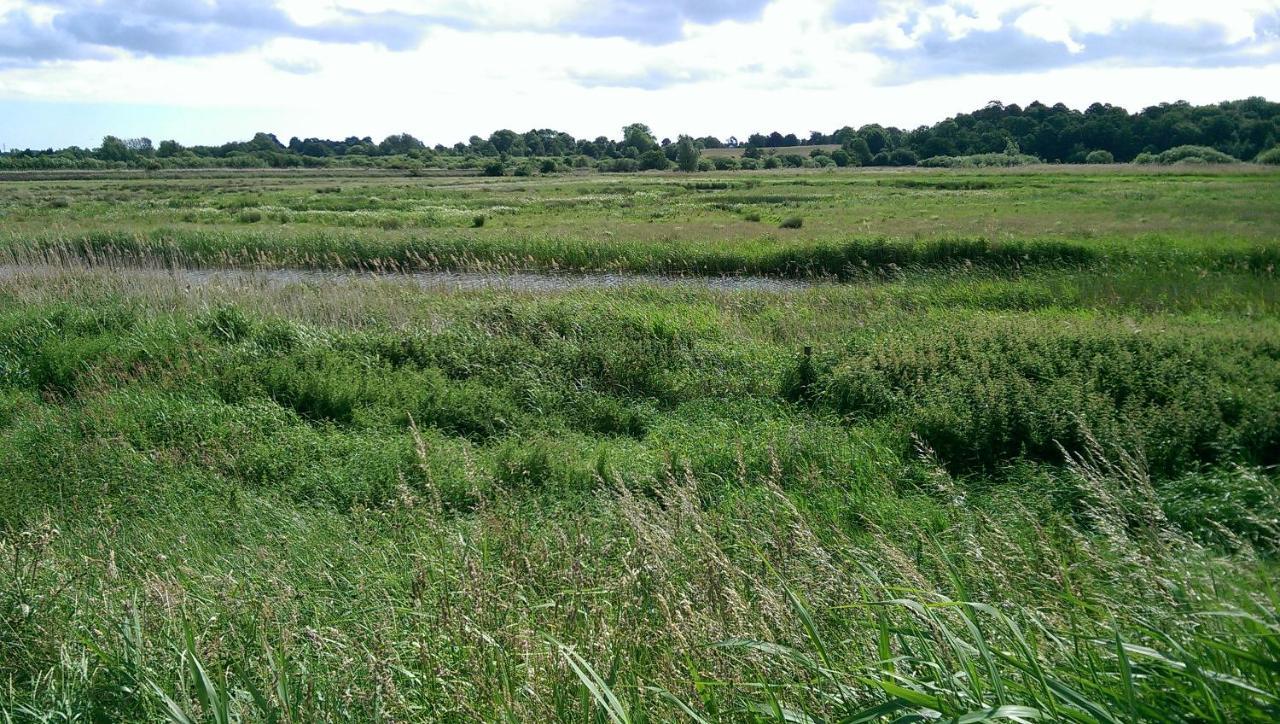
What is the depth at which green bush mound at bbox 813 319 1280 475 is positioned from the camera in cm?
909

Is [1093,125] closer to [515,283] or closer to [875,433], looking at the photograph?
[515,283]

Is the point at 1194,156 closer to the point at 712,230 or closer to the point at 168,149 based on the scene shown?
the point at 712,230

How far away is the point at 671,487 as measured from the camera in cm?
562

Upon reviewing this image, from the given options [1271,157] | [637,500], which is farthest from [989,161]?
[637,500]

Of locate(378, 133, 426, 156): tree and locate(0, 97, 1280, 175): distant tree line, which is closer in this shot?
locate(0, 97, 1280, 175): distant tree line

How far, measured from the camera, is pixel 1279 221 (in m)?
21.9

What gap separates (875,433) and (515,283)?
1702 cm

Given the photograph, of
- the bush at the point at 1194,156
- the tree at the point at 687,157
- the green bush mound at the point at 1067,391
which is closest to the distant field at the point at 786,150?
the tree at the point at 687,157

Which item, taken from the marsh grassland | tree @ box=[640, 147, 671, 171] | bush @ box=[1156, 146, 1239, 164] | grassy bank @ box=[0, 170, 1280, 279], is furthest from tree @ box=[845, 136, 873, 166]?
the marsh grassland

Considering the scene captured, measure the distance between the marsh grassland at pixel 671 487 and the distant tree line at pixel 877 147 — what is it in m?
25.5

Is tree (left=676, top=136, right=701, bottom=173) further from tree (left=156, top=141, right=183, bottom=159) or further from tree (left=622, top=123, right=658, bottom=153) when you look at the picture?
tree (left=156, top=141, right=183, bottom=159)

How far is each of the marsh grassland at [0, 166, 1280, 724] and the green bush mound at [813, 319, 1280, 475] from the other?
5cm

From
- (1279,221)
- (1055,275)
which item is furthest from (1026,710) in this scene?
(1279,221)

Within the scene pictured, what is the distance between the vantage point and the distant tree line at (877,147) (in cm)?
4612
